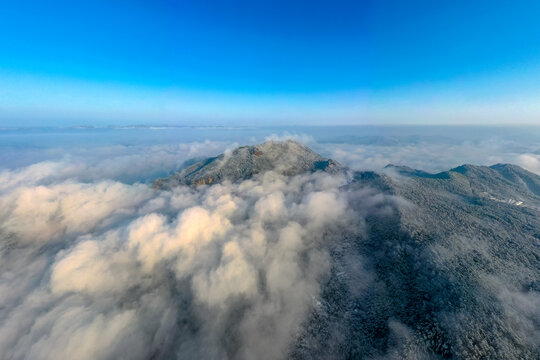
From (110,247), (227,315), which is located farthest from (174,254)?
(227,315)

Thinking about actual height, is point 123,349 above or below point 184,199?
below

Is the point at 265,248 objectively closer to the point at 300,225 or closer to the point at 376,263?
the point at 300,225

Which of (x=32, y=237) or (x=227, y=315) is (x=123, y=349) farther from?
(x=32, y=237)

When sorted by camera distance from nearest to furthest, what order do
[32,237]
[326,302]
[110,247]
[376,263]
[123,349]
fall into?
[123,349], [326,302], [376,263], [110,247], [32,237]

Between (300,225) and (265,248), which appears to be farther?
(300,225)

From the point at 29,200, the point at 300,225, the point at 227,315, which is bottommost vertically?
the point at 227,315

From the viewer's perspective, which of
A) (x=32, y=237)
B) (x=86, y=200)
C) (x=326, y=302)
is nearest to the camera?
(x=326, y=302)

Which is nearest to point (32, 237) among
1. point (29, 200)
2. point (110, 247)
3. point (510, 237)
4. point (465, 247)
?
point (29, 200)
